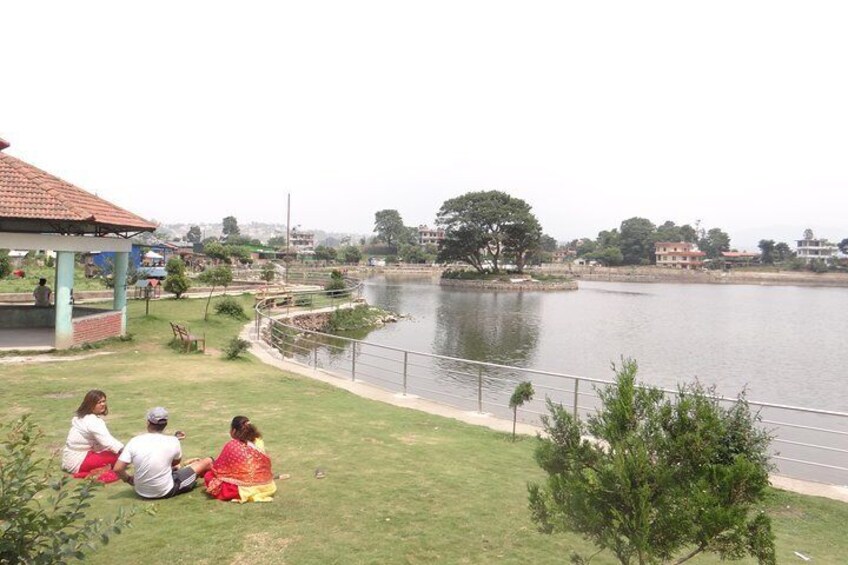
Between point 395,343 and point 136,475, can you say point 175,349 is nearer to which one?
point 136,475

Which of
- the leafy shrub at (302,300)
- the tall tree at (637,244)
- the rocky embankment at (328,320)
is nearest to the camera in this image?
the rocky embankment at (328,320)

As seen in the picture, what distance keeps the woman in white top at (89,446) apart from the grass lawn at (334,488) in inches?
11.4

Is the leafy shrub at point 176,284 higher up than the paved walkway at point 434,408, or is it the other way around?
the leafy shrub at point 176,284

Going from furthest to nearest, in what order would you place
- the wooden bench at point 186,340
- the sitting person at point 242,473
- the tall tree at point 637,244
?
the tall tree at point 637,244, the wooden bench at point 186,340, the sitting person at point 242,473

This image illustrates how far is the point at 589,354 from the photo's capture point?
27.8 m

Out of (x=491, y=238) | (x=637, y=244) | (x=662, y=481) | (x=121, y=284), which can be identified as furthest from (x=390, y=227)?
(x=662, y=481)

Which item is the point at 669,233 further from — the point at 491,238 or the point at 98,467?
the point at 98,467

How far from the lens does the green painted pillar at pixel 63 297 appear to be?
47.5ft

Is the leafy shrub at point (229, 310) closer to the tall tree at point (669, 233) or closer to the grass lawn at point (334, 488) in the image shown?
the grass lawn at point (334, 488)

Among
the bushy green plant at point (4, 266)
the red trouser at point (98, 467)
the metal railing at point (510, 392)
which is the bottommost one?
the metal railing at point (510, 392)

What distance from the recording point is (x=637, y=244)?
131m

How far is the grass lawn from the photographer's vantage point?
485cm

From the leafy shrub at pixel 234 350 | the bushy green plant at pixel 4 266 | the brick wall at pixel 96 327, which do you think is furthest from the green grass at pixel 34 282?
the leafy shrub at pixel 234 350

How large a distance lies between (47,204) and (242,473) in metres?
12.7
